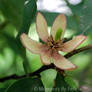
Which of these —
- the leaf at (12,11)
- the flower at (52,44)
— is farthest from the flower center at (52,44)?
the leaf at (12,11)

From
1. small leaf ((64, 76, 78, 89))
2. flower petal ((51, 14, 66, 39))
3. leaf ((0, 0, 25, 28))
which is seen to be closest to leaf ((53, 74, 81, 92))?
small leaf ((64, 76, 78, 89))

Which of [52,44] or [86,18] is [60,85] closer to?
[52,44]

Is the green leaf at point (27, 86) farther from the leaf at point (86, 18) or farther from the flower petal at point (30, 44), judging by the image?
the leaf at point (86, 18)

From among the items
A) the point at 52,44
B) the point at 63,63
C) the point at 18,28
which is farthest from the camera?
the point at 18,28

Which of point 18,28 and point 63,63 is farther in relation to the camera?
point 18,28

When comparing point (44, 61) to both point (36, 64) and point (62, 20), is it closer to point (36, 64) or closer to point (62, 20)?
point (62, 20)

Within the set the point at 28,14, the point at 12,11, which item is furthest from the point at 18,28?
the point at 28,14
